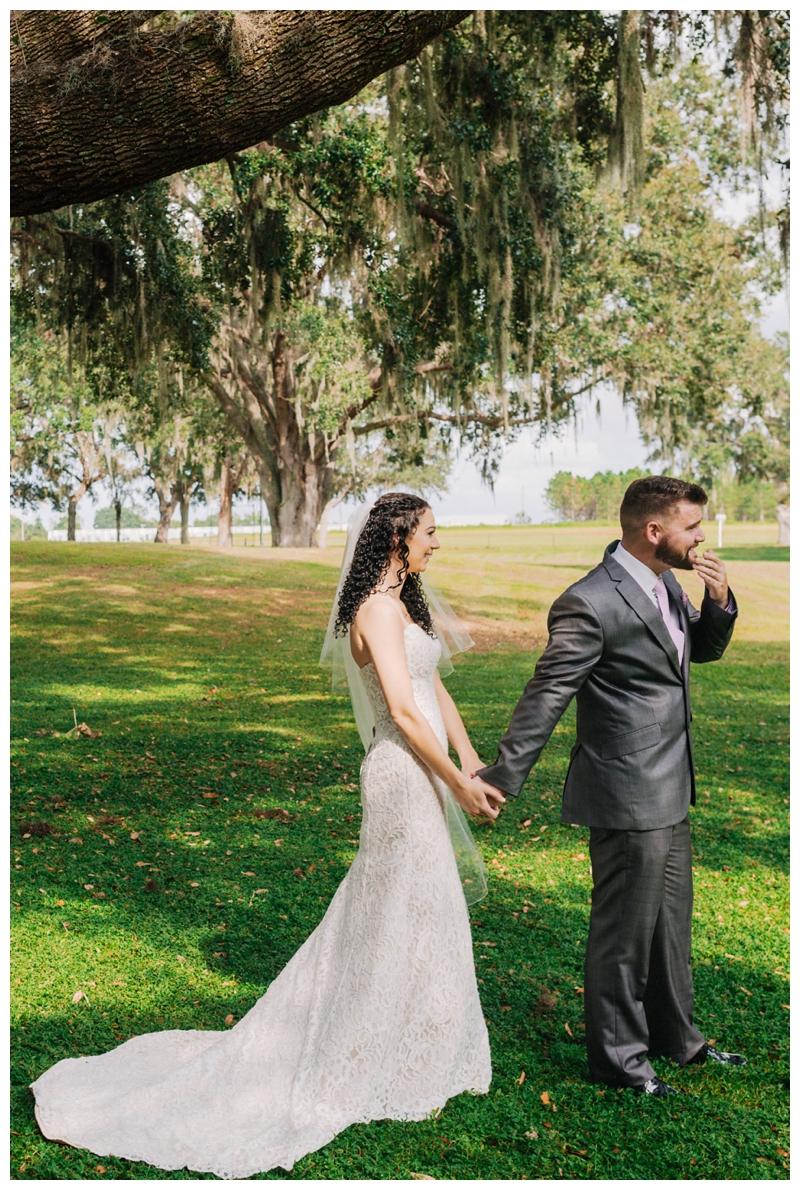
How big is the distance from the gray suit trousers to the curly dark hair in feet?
3.85

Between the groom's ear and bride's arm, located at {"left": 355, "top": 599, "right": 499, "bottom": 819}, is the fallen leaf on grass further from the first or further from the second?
the groom's ear

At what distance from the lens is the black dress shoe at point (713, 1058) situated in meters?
3.67

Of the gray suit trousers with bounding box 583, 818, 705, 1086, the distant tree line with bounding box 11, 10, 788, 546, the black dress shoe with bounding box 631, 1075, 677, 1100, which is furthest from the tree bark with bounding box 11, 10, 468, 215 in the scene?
the black dress shoe with bounding box 631, 1075, 677, 1100

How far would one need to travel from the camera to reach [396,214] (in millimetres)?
12109

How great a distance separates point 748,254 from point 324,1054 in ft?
73.2

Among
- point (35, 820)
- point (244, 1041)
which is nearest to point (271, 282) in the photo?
point (35, 820)

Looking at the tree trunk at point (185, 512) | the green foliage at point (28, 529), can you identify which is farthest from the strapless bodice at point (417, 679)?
the green foliage at point (28, 529)

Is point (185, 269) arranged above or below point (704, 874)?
above

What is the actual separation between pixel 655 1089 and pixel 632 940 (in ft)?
1.76

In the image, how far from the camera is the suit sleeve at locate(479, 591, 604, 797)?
3338mm

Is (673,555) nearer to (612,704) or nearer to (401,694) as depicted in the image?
(612,704)

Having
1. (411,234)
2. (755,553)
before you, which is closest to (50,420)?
(411,234)

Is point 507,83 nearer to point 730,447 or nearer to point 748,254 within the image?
point 748,254

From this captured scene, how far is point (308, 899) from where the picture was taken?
17.3 feet
